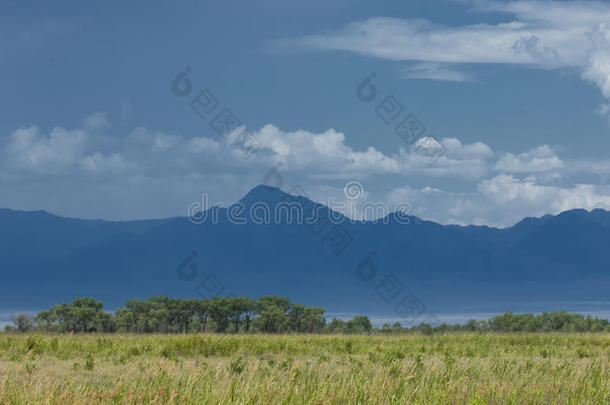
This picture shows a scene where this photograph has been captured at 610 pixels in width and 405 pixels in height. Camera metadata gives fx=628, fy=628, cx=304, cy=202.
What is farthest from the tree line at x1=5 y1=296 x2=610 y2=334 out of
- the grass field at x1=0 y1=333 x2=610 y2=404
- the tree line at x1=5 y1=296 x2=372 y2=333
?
the grass field at x1=0 y1=333 x2=610 y2=404

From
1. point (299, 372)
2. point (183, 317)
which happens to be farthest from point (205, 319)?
point (299, 372)

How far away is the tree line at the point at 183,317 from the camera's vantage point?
34438mm

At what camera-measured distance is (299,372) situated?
1455 centimetres

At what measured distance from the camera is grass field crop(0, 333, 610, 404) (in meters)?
11.1

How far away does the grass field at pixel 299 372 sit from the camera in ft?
36.6

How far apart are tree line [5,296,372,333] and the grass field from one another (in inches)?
362

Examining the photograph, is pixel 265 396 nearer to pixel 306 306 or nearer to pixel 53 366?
pixel 53 366

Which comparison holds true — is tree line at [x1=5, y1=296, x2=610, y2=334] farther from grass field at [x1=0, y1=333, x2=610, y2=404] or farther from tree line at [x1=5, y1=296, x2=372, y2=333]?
grass field at [x1=0, y1=333, x2=610, y2=404]

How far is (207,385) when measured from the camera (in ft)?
37.0

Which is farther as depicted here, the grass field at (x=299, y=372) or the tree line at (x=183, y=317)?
the tree line at (x=183, y=317)

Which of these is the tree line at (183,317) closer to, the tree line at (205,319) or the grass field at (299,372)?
the tree line at (205,319)

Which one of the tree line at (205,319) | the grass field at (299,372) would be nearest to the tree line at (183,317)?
the tree line at (205,319)

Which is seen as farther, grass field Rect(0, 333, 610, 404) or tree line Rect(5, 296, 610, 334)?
tree line Rect(5, 296, 610, 334)

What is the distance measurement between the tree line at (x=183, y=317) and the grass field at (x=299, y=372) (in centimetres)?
920
